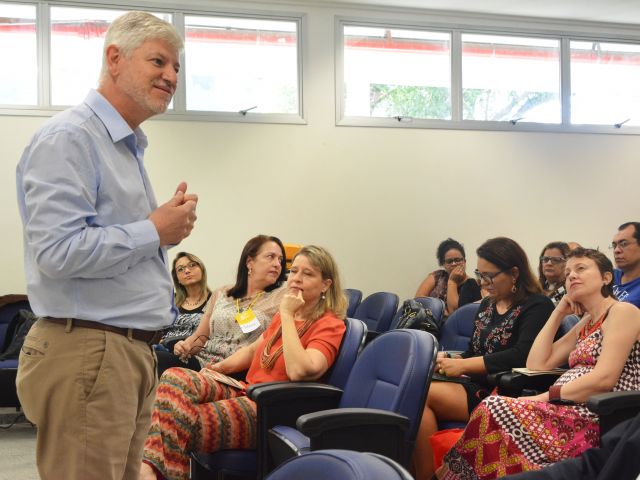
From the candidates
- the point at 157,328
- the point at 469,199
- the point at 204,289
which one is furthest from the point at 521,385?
the point at 469,199

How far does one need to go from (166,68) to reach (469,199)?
20.0 feet

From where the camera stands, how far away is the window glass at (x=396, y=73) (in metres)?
7.39

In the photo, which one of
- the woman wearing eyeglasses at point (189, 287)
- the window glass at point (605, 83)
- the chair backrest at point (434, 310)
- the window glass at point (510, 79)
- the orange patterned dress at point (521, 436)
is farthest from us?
the window glass at point (605, 83)

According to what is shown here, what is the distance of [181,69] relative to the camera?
22.5 ft

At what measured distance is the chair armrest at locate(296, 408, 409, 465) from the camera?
238 centimetres

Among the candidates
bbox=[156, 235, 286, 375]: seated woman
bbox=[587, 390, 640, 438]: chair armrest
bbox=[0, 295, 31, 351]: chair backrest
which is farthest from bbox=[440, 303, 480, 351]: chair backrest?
bbox=[0, 295, 31, 351]: chair backrest

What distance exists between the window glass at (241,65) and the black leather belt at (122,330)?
5479 millimetres

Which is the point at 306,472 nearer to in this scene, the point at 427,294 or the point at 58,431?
the point at 58,431

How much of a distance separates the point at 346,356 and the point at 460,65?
16.8 feet

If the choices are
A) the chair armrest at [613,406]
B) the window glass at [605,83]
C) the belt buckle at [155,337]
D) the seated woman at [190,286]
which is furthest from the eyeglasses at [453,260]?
the belt buckle at [155,337]

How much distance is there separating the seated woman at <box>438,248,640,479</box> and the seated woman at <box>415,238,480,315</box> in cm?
356

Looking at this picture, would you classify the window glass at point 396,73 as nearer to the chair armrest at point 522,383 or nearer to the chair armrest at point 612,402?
the chair armrest at point 522,383

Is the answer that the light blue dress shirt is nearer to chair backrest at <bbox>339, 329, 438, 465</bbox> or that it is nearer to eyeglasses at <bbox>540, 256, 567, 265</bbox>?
chair backrest at <bbox>339, 329, 438, 465</bbox>

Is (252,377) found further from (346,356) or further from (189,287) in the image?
(189,287)
